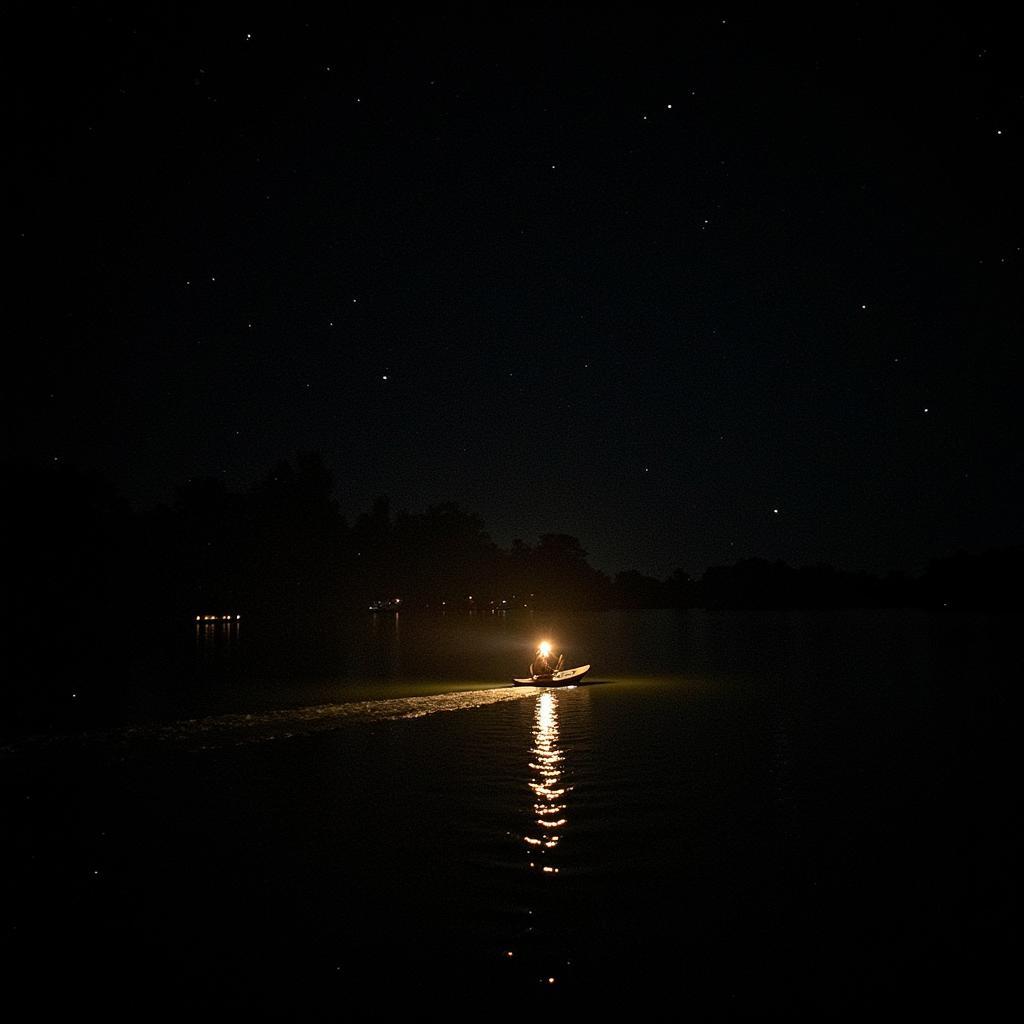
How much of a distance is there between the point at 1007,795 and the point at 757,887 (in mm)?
8943

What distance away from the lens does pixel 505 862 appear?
11.9m

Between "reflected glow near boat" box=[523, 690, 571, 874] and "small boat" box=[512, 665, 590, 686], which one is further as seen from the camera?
"small boat" box=[512, 665, 590, 686]

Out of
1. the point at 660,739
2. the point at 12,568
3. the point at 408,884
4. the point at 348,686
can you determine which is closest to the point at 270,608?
the point at 12,568

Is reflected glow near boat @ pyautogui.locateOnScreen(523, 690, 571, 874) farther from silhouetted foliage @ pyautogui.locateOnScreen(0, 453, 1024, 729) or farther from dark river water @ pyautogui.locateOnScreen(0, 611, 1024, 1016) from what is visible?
silhouetted foliage @ pyautogui.locateOnScreen(0, 453, 1024, 729)

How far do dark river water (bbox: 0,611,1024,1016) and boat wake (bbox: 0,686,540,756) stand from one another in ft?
0.49

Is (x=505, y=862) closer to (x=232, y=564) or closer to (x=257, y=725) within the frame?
(x=257, y=725)

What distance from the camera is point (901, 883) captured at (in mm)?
11828

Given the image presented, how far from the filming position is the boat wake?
20.3 metres

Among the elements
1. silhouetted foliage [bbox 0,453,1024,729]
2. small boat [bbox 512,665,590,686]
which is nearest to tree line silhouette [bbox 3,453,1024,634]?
silhouetted foliage [bbox 0,453,1024,729]

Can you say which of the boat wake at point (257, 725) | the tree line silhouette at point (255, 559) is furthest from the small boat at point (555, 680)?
the tree line silhouette at point (255, 559)

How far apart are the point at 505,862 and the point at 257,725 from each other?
13.1m

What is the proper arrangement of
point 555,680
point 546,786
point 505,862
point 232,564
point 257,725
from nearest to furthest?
1. point 505,862
2. point 546,786
3. point 257,725
4. point 555,680
5. point 232,564

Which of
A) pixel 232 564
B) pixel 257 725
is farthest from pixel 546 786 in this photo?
pixel 232 564

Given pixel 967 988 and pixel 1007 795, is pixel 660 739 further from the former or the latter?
pixel 967 988
